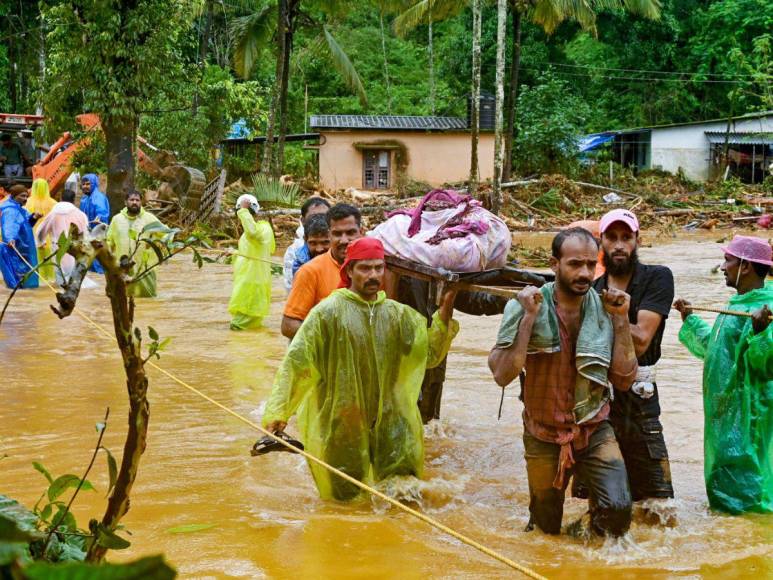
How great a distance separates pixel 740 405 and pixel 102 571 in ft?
15.3

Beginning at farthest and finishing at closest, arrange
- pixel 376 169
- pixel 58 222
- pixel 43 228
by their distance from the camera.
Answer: pixel 376 169 → pixel 43 228 → pixel 58 222

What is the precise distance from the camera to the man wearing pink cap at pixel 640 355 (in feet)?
16.1

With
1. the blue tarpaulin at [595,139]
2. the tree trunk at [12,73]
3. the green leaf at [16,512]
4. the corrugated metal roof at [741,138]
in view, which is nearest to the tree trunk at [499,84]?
the blue tarpaulin at [595,139]

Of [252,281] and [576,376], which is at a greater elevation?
[576,376]

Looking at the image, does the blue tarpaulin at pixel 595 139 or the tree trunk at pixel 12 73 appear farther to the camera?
the blue tarpaulin at pixel 595 139

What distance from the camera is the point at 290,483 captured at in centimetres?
602

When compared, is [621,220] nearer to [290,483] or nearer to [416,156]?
[290,483]

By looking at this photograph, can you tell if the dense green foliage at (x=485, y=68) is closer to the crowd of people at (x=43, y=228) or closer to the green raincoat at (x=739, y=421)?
the crowd of people at (x=43, y=228)

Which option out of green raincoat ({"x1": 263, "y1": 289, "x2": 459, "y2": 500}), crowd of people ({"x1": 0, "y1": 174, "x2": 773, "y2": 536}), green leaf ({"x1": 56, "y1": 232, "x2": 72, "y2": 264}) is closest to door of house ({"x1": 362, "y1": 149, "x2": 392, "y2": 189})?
crowd of people ({"x1": 0, "y1": 174, "x2": 773, "y2": 536})

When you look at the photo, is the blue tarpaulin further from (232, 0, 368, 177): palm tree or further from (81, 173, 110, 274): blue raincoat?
(81, 173, 110, 274): blue raincoat

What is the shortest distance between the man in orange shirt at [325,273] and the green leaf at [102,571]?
17.0ft

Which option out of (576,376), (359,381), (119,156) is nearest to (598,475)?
(576,376)

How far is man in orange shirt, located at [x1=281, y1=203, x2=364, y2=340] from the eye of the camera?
611 centimetres

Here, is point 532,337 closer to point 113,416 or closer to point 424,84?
point 113,416
